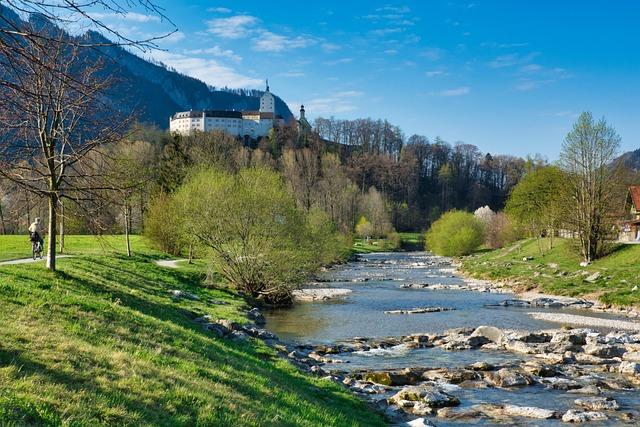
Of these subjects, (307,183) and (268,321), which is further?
(307,183)

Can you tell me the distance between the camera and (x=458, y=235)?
86375mm

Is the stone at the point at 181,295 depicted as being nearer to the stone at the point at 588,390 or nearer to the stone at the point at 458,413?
the stone at the point at 458,413

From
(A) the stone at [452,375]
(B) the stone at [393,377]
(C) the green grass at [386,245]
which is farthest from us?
(C) the green grass at [386,245]

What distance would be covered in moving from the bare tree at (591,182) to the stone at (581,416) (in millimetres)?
38070

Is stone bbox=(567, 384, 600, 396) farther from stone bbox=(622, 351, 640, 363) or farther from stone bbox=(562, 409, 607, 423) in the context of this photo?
stone bbox=(622, 351, 640, 363)

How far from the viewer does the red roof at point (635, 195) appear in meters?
66.1

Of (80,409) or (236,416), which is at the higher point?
(80,409)

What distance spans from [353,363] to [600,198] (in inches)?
1542

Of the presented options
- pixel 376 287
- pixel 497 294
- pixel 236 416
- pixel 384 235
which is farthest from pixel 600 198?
pixel 384 235

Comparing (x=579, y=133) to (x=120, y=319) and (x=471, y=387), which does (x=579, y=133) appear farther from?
(x=120, y=319)

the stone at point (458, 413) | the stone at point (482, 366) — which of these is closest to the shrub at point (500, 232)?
the stone at point (482, 366)

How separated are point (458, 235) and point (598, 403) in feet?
235

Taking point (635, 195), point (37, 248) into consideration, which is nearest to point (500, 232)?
point (635, 195)

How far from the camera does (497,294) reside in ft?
150
